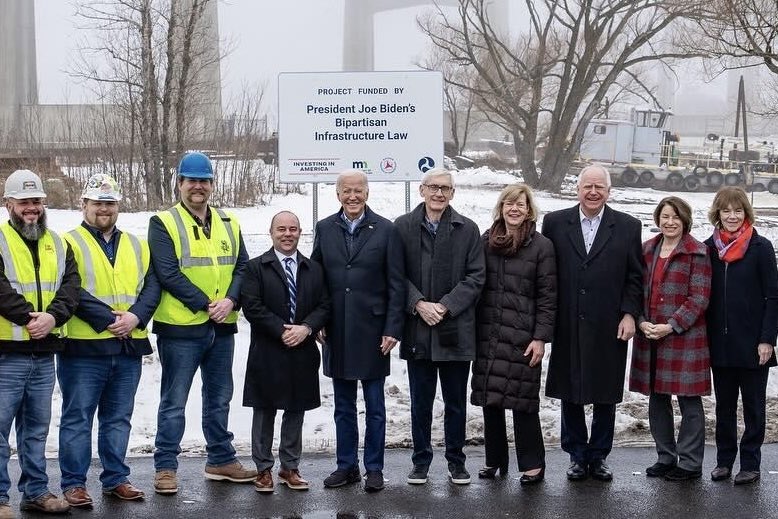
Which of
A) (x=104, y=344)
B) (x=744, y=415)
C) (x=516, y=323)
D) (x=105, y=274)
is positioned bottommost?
(x=744, y=415)

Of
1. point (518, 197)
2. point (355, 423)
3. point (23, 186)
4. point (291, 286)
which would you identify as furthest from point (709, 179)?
point (23, 186)

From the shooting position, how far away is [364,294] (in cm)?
667

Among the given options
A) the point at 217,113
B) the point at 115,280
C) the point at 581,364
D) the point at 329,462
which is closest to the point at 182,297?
the point at 115,280

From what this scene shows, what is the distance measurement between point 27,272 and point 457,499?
2722mm

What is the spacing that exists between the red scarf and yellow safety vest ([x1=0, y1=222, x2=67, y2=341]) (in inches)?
153

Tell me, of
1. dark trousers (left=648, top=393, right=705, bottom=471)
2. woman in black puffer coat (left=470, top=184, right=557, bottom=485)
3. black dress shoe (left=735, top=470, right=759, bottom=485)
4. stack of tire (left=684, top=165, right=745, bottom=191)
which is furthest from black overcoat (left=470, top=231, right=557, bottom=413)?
stack of tire (left=684, top=165, right=745, bottom=191)

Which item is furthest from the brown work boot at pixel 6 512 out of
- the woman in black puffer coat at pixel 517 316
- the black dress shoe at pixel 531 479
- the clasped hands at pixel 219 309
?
the black dress shoe at pixel 531 479

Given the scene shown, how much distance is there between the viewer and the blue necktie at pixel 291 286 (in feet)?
21.9

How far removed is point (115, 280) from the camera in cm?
638

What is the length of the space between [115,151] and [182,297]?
19.1m

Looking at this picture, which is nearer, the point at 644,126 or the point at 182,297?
the point at 182,297

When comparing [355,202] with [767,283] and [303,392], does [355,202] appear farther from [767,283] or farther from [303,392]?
[767,283]

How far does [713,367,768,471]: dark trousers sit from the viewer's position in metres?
6.81

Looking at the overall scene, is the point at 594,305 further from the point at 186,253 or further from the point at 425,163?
the point at 425,163
